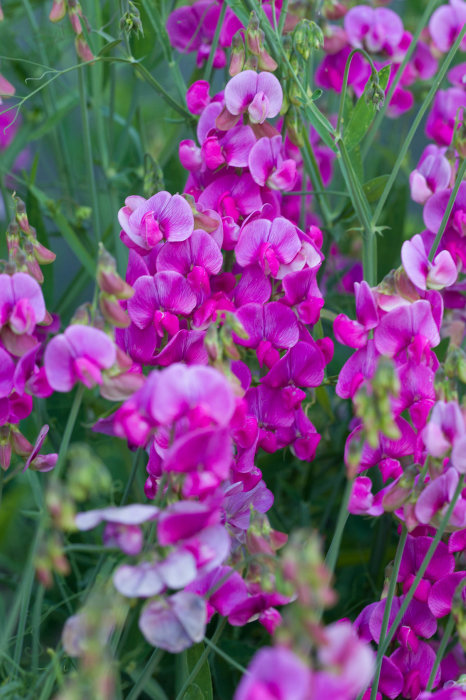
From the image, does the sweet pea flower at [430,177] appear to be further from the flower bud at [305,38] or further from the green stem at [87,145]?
the green stem at [87,145]

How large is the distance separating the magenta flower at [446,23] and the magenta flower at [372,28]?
0.05 meters

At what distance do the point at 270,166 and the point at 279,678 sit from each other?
A: 0.61 m

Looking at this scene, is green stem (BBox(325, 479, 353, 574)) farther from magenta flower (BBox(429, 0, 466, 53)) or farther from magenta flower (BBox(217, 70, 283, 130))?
magenta flower (BBox(429, 0, 466, 53))

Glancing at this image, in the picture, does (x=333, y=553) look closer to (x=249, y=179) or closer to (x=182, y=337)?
(x=182, y=337)

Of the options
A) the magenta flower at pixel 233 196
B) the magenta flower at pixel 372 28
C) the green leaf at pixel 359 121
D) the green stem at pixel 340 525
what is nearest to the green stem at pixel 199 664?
the green stem at pixel 340 525

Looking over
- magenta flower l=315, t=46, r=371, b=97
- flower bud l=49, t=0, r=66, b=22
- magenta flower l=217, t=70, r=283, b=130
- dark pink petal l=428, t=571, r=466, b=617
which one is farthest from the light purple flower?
magenta flower l=315, t=46, r=371, b=97

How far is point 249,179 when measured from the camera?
98 cm

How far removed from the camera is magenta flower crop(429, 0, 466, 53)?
1255 mm

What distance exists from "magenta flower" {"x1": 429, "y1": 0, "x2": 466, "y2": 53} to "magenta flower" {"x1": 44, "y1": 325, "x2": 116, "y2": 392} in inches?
31.2

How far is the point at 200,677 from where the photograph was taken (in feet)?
2.74

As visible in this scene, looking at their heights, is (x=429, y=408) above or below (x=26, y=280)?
below

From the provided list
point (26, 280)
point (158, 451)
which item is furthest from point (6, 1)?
point (158, 451)

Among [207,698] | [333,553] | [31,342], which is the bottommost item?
[207,698]

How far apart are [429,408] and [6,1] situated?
1056 millimetres
